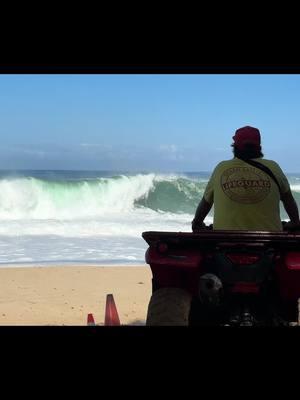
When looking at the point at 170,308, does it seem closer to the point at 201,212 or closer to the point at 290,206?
the point at 201,212

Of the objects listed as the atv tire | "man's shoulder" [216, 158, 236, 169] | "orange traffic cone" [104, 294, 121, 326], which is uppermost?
"man's shoulder" [216, 158, 236, 169]

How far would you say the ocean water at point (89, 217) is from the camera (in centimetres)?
→ 1242

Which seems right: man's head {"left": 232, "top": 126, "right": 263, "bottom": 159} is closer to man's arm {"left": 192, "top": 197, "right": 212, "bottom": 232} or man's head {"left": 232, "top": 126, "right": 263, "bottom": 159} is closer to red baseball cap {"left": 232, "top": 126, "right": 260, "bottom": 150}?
red baseball cap {"left": 232, "top": 126, "right": 260, "bottom": 150}

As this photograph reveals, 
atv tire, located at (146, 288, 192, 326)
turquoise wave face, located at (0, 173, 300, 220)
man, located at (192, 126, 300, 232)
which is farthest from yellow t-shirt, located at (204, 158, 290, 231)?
turquoise wave face, located at (0, 173, 300, 220)

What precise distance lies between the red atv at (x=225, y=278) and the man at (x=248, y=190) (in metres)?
0.48

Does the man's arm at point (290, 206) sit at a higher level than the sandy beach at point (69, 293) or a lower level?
higher

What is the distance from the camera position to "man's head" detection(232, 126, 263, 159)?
426cm

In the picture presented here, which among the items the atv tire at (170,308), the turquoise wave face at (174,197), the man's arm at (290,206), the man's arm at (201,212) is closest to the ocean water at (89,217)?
the turquoise wave face at (174,197)

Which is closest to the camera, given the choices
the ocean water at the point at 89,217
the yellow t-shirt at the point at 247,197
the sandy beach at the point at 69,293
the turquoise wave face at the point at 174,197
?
the yellow t-shirt at the point at 247,197

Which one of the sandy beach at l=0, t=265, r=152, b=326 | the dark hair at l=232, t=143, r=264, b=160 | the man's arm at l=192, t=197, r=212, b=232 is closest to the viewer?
the dark hair at l=232, t=143, r=264, b=160

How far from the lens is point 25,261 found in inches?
445

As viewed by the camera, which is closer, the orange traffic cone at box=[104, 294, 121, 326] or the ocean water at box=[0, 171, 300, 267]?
the orange traffic cone at box=[104, 294, 121, 326]

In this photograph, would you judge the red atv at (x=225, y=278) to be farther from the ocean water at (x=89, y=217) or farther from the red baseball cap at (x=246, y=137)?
the ocean water at (x=89, y=217)
